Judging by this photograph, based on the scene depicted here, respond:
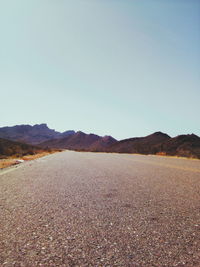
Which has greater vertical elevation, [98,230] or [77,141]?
[77,141]

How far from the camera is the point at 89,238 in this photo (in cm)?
157

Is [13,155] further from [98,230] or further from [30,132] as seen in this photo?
[30,132]

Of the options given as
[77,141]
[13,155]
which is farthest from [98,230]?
[77,141]

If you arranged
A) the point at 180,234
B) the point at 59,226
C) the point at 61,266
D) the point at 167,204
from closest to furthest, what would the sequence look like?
the point at 61,266
the point at 180,234
the point at 59,226
the point at 167,204

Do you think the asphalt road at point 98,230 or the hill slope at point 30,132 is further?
the hill slope at point 30,132

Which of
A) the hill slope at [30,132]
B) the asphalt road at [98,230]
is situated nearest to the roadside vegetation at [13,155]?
the asphalt road at [98,230]

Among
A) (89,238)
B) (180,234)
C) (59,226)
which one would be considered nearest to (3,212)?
(59,226)

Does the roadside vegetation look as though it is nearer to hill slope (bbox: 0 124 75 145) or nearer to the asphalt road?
the asphalt road

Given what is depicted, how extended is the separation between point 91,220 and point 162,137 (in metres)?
64.7

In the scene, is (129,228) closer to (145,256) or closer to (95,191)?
(145,256)

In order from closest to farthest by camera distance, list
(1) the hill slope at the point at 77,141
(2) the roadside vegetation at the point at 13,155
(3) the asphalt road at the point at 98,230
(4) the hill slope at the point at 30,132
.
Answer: (3) the asphalt road at the point at 98,230 < (2) the roadside vegetation at the point at 13,155 < (1) the hill slope at the point at 77,141 < (4) the hill slope at the point at 30,132

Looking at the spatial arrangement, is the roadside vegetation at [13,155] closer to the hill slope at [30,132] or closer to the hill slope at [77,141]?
the hill slope at [77,141]

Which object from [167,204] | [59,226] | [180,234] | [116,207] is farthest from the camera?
[167,204]

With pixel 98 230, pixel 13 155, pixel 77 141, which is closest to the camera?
pixel 98 230
